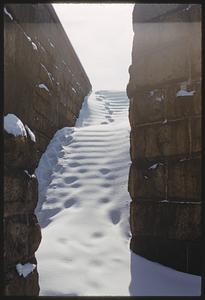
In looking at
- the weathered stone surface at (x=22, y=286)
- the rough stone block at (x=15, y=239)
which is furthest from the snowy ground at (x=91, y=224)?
the rough stone block at (x=15, y=239)

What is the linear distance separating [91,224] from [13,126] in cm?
214

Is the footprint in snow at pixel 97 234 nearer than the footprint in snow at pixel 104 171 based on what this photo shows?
Yes

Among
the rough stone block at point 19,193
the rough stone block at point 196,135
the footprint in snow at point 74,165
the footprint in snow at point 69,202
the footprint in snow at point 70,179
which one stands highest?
the rough stone block at point 196,135

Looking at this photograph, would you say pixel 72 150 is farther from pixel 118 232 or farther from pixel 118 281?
pixel 118 281

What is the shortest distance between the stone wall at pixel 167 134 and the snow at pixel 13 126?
5.24 ft

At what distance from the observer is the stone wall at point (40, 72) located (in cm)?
206

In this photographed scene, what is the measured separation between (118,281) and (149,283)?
0.74ft

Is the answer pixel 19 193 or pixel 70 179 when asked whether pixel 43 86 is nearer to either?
pixel 70 179

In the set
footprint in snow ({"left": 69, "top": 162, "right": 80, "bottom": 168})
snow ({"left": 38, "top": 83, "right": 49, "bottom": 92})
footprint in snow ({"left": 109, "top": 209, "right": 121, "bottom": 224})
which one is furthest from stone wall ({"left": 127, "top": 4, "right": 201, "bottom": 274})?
snow ({"left": 38, "top": 83, "right": 49, "bottom": 92})

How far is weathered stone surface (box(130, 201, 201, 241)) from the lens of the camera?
119 inches

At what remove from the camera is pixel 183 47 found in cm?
315

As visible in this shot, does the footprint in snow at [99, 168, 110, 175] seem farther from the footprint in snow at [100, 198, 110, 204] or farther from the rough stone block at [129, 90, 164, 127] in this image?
the rough stone block at [129, 90, 164, 127]

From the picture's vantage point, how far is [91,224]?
150 inches

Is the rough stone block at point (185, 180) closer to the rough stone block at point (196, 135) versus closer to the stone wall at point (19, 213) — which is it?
the rough stone block at point (196, 135)
